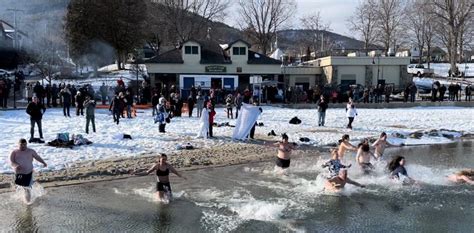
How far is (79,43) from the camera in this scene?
168 ft

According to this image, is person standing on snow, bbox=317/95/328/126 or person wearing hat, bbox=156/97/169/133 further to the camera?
person standing on snow, bbox=317/95/328/126

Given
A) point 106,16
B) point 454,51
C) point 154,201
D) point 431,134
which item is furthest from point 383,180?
point 454,51

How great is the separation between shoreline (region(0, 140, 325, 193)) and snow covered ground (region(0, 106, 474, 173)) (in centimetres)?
73

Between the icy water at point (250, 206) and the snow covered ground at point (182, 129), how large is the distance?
4014mm

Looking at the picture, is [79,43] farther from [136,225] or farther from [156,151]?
[136,225]

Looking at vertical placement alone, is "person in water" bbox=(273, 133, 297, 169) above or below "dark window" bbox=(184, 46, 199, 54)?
below

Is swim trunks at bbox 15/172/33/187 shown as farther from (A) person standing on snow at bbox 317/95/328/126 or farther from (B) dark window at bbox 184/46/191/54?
(B) dark window at bbox 184/46/191/54

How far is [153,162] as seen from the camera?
17703 mm

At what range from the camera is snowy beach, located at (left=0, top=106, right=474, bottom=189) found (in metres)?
18.1

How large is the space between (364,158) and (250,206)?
5.62 m

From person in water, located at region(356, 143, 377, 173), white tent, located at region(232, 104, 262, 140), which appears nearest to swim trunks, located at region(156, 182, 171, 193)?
person in water, located at region(356, 143, 377, 173)

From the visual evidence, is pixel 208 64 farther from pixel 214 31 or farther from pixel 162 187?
pixel 162 187

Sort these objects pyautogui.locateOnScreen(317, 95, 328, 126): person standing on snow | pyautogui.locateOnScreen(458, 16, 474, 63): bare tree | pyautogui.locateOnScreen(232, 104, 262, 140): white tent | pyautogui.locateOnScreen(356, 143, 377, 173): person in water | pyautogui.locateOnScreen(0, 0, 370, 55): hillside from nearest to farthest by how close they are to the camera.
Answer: pyautogui.locateOnScreen(356, 143, 377, 173): person in water
pyautogui.locateOnScreen(232, 104, 262, 140): white tent
pyautogui.locateOnScreen(317, 95, 328, 126): person standing on snow
pyautogui.locateOnScreen(458, 16, 474, 63): bare tree
pyautogui.locateOnScreen(0, 0, 370, 55): hillside

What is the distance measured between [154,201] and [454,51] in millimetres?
59260
